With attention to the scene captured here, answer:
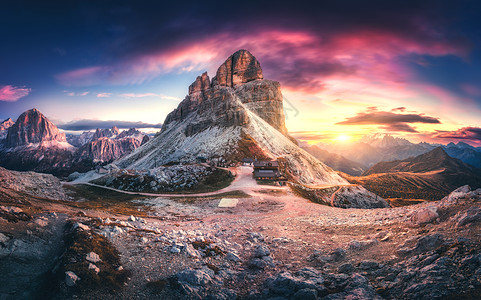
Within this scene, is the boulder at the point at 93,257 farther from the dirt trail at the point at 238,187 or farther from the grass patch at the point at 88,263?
the dirt trail at the point at 238,187

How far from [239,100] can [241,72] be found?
194 feet

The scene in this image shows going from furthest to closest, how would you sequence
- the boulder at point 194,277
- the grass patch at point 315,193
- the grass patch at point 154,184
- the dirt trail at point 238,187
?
the grass patch at point 315,193 < the grass patch at point 154,184 < the dirt trail at point 238,187 < the boulder at point 194,277

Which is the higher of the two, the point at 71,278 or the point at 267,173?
the point at 71,278

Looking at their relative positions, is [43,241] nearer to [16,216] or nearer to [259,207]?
[16,216]

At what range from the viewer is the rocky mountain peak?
642 ft

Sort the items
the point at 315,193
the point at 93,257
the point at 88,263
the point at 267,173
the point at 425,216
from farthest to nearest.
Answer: the point at 267,173
the point at 315,193
the point at 425,216
the point at 93,257
the point at 88,263

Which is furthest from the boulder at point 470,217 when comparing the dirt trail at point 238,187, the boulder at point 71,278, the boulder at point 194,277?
the dirt trail at point 238,187

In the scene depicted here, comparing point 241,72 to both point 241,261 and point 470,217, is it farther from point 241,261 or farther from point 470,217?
point 470,217

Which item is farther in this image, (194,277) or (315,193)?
(315,193)

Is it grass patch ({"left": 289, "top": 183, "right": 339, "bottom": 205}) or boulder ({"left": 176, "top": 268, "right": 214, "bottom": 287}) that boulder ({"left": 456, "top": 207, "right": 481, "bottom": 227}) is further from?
grass patch ({"left": 289, "top": 183, "right": 339, "bottom": 205})

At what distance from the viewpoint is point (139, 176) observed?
64.2 metres

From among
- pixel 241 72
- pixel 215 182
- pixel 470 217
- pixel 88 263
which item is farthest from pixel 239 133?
pixel 241 72

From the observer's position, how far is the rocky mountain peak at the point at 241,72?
19575cm

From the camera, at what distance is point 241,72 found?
197000mm
